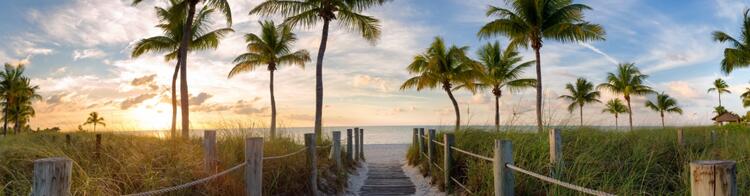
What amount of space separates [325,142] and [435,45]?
14272 mm

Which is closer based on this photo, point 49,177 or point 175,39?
point 49,177

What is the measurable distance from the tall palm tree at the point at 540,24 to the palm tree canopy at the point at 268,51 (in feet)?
33.2

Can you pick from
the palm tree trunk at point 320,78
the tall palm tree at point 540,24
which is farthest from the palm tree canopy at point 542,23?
the palm tree trunk at point 320,78

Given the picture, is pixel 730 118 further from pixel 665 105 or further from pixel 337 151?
pixel 337 151

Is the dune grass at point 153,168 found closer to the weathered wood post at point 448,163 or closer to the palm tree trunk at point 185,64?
the weathered wood post at point 448,163

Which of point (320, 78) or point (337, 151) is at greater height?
point (320, 78)

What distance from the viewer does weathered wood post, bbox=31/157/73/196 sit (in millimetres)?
2516

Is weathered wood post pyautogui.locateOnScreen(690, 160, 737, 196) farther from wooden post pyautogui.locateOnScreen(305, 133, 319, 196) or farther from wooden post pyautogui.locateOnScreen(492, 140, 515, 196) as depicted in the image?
wooden post pyautogui.locateOnScreen(305, 133, 319, 196)

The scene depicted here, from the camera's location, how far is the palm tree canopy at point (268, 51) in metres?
26.7

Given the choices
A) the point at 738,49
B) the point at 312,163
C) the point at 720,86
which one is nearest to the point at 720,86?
the point at 720,86

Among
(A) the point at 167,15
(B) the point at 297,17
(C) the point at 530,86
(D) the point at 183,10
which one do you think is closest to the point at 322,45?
(B) the point at 297,17

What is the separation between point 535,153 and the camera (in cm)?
646

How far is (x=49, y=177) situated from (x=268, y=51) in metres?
24.9

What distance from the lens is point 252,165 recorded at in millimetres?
5695
